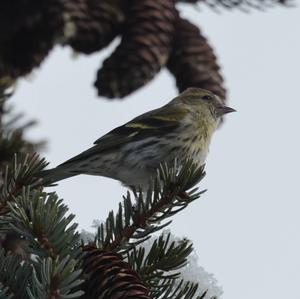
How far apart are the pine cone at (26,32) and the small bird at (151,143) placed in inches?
17.3

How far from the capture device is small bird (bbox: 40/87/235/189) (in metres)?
3.24

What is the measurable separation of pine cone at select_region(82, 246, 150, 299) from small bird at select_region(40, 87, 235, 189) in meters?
1.54

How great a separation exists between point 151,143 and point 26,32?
0.70 m

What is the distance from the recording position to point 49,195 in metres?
1.49

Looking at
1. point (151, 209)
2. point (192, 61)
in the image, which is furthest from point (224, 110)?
point (151, 209)

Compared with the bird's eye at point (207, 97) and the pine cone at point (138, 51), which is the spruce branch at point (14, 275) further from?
the bird's eye at point (207, 97)

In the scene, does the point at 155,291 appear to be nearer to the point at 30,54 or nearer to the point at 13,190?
the point at 13,190

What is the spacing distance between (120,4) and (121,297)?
89.5 inches

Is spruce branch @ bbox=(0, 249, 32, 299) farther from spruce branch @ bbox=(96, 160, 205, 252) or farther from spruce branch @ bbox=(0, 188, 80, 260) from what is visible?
spruce branch @ bbox=(96, 160, 205, 252)

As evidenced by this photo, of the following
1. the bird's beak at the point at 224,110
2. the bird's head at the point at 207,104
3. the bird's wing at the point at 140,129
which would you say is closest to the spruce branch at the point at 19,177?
the bird's wing at the point at 140,129

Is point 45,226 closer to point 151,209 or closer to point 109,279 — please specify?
point 109,279

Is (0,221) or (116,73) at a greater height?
(116,73)

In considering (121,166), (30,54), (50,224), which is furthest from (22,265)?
(30,54)

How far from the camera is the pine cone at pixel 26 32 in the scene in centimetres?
331
